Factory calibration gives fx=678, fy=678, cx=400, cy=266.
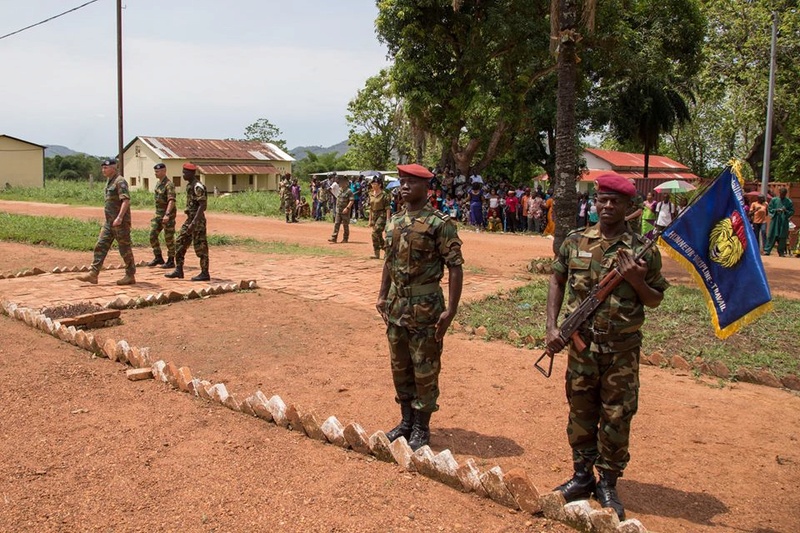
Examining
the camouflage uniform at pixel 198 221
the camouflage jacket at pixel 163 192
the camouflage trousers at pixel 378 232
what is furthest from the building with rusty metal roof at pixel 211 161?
the camouflage uniform at pixel 198 221

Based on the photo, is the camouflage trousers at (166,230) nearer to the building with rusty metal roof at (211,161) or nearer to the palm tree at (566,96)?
the palm tree at (566,96)

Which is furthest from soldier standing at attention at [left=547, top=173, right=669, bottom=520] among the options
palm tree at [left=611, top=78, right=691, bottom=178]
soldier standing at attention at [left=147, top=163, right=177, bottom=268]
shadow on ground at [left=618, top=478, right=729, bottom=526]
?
palm tree at [left=611, top=78, right=691, bottom=178]

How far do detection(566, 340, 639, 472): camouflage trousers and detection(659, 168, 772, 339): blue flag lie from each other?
67 centimetres

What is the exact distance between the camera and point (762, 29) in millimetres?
22781

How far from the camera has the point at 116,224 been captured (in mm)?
9688

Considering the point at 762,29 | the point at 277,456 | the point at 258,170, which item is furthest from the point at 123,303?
the point at 258,170

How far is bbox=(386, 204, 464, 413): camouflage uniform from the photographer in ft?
14.4

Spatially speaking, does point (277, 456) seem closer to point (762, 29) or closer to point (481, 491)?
point (481, 491)

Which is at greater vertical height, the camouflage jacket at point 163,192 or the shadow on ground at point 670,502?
the camouflage jacket at point 163,192

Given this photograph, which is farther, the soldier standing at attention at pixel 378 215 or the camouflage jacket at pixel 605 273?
the soldier standing at attention at pixel 378 215

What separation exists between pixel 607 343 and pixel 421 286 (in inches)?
51.5

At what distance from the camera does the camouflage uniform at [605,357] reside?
11.7 feet

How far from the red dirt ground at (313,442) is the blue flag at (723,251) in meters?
1.09

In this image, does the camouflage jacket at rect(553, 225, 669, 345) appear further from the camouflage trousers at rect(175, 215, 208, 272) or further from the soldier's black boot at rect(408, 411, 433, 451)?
the camouflage trousers at rect(175, 215, 208, 272)
